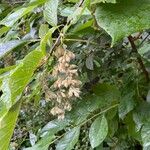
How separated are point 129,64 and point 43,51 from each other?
41 centimetres

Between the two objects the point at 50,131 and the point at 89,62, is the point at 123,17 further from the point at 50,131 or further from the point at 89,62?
the point at 50,131

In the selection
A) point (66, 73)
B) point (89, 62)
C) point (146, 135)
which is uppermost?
point (66, 73)

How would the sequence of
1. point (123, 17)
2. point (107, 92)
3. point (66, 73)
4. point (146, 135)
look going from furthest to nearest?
1. point (107, 92)
2. point (146, 135)
3. point (66, 73)
4. point (123, 17)

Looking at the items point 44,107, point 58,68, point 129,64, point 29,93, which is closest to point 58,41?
point 58,68

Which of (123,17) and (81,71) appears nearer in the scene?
(123,17)

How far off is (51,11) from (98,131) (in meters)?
0.30

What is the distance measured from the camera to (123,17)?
0.54 m

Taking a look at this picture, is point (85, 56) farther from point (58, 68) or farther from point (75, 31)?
point (58, 68)

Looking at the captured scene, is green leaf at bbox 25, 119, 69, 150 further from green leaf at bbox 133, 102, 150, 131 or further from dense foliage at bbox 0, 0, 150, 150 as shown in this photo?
green leaf at bbox 133, 102, 150, 131

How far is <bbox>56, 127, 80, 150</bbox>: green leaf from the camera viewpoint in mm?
850

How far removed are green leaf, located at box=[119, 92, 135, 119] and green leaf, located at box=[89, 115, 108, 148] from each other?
0.14ft

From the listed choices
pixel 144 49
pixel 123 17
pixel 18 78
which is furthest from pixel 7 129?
pixel 144 49

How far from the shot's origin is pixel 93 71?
915 mm

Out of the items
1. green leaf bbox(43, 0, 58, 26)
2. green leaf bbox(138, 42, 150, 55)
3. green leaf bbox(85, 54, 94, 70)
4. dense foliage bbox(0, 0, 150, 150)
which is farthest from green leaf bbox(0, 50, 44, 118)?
green leaf bbox(138, 42, 150, 55)
